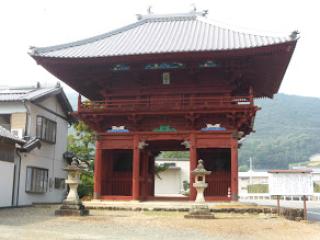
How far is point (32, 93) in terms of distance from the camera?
1064 inches

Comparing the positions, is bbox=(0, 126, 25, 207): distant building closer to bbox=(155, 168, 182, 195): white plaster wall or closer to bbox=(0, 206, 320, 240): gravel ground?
bbox=(0, 206, 320, 240): gravel ground

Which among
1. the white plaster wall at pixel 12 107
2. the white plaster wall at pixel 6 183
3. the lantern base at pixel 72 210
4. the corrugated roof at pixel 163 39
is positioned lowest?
the lantern base at pixel 72 210

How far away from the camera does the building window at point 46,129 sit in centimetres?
2734

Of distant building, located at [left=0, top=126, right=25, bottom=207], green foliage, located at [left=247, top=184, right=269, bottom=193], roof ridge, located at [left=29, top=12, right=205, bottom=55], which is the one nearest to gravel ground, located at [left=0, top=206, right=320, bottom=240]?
distant building, located at [left=0, top=126, right=25, bottom=207]

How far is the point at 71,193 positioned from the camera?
17.9m

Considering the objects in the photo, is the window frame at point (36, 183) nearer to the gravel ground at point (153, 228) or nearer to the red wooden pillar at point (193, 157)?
the gravel ground at point (153, 228)

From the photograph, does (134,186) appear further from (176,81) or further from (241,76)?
(241,76)

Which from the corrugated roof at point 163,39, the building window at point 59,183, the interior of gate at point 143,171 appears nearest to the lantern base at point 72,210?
the interior of gate at point 143,171

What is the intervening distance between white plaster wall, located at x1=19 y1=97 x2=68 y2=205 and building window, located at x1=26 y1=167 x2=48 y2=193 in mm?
261

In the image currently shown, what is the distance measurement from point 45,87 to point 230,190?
15193 mm

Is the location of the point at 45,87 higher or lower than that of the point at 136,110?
higher

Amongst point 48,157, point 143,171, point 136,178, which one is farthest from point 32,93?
point 136,178

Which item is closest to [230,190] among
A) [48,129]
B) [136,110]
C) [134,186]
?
[134,186]

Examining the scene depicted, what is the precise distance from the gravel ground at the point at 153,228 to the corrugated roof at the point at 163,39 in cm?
765
